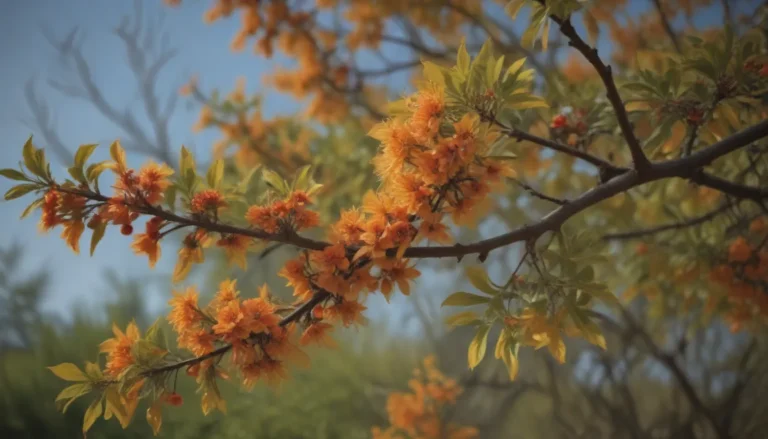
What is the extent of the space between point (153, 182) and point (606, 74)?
1.43 ft

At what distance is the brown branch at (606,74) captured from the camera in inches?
19.6

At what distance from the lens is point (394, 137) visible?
0.50m

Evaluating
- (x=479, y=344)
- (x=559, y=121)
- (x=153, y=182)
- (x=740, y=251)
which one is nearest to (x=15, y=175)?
(x=153, y=182)

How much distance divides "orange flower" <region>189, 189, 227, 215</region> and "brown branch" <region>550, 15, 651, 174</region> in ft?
1.17

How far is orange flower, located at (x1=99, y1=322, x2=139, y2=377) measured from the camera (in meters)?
0.54

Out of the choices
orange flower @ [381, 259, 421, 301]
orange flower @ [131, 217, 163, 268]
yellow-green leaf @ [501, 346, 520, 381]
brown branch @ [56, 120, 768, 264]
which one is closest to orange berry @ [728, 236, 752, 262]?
brown branch @ [56, 120, 768, 264]

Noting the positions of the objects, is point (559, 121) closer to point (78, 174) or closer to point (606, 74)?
point (606, 74)

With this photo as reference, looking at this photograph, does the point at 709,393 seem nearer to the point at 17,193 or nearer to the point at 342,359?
the point at 342,359

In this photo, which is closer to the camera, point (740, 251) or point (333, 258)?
point (333, 258)

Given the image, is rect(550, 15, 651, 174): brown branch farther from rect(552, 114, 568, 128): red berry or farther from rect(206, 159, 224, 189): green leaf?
rect(206, 159, 224, 189): green leaf

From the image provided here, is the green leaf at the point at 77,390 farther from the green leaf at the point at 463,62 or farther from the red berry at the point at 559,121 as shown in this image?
the red berry at the point at 559,121

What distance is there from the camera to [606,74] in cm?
53

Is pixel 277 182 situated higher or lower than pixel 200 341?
higher

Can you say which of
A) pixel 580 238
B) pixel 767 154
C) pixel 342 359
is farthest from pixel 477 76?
pixel 342 359
